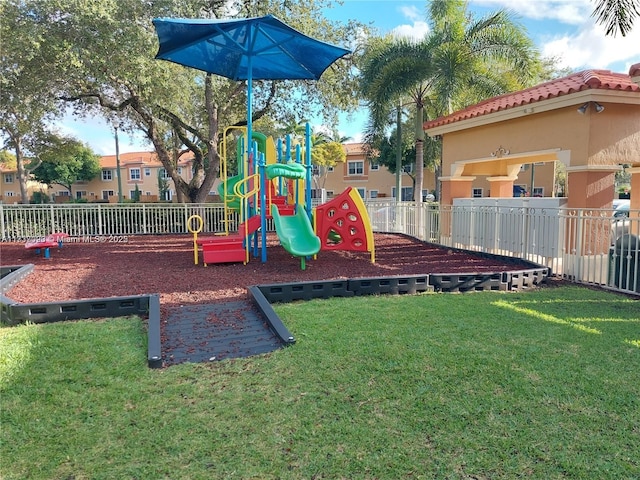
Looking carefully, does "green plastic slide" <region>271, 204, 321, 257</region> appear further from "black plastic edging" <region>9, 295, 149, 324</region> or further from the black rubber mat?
"black plastic edging" <region>9, 295, 149, 324</region>

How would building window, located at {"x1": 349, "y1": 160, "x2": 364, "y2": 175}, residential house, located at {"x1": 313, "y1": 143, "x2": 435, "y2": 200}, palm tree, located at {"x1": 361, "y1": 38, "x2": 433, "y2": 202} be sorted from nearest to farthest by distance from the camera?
1. palm tree, located at {"x1": 361, "y1": 38, "x2": 433, "y2": 202}
2. residential house, located at {"x1": 313, "y1": 143, "x2": 435, "y2": 200}
3. building window, located at {"x1": 349, "y1": 160, "x2": 364, "y2": 175}

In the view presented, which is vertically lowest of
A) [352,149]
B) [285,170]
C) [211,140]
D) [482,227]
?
[482,227]

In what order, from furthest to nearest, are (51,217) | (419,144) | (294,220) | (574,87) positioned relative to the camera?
1. (419,144)
2. (51,217)
3. (294,220)
4. (574,87)

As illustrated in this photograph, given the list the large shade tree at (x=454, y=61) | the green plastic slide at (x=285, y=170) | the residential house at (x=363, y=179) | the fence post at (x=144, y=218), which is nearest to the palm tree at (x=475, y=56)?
the large shade tree at (x=454, y=61)

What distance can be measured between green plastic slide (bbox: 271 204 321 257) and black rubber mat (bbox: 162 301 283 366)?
254 centimetres

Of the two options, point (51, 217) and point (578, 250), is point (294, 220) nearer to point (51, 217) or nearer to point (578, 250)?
point (578, 250)

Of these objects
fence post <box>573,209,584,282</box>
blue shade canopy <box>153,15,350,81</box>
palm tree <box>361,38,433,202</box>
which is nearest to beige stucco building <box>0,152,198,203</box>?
palm tree <box>361,38,433,202</box>

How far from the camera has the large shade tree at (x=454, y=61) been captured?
15.3 metres

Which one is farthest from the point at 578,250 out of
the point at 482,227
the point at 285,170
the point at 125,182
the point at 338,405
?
the point at 125,182

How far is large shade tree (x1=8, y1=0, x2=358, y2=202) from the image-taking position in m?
13.2

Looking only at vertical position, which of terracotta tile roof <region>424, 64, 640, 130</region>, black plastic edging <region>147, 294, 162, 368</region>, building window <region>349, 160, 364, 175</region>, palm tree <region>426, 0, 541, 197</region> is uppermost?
palm tree <region>426, 0, 541, 197</region>

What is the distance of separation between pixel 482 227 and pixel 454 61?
7.23 m

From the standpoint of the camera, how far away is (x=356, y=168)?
153 feet

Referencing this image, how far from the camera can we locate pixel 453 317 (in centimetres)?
562
